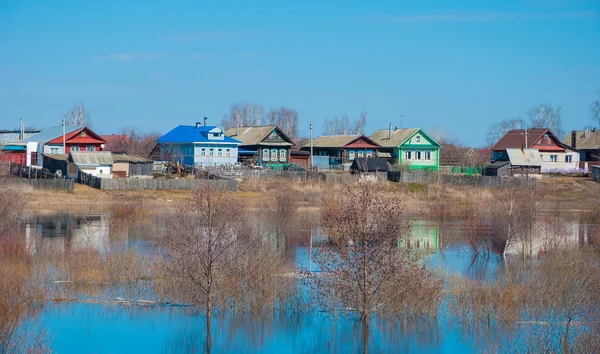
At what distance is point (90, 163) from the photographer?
59.0 metres

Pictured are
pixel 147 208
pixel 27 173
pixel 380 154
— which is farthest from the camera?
pixel 380 154

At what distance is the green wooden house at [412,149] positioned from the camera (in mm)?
82188

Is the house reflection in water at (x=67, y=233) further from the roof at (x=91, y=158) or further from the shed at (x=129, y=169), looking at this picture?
the shed at (x=129, y=169)

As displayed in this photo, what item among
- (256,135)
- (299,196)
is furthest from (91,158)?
(256,135)

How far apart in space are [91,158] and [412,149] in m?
34.7

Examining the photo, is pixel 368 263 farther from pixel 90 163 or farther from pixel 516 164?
pixel 516 164

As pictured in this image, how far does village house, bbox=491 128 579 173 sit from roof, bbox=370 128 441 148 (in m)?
7.64

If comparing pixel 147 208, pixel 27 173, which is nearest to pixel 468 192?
pixel 147 208

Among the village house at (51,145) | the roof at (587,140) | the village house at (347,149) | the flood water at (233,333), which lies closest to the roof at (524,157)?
the village house at (347,149)

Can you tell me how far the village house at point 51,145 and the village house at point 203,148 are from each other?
6.32 m

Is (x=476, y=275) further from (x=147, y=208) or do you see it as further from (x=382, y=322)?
(x=147, y=208)

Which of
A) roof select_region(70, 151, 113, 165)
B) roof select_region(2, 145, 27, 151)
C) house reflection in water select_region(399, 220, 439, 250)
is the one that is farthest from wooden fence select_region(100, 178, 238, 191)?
roof select_region(2, 145, 27, 151)

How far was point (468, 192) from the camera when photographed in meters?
58.5

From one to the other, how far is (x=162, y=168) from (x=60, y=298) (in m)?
44.8
